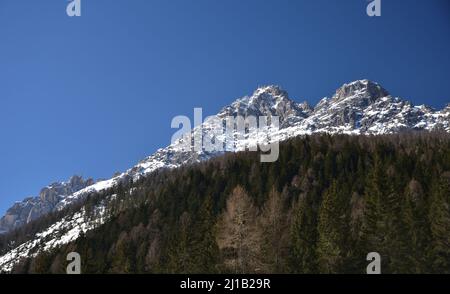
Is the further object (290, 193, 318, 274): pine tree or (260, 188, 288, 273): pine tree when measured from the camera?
(260, 188, 288, 273): pine tree

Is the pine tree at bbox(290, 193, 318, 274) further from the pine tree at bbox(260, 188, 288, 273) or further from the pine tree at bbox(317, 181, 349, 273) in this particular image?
the pine tree at bbox(260, 188, 288, 273)

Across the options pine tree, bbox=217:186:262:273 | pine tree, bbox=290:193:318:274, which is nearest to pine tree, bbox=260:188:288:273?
pine tree, bbox=290:193:318:274

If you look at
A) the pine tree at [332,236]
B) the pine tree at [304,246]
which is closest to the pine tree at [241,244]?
the pine tree at [304,246]

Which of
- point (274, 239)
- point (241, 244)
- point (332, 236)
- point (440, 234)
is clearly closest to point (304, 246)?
point (332, 236)

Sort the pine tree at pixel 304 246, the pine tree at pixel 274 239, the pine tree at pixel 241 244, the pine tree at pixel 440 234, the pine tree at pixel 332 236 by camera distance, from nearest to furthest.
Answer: the pine tree at pixel 241 244 → the pine tree at pixel 332 236 → the pine tree at pixel 440 234 → the pine tree at pixel 304 246 → the pine tree at pixel 274 239

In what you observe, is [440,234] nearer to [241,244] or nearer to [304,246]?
[304,246]

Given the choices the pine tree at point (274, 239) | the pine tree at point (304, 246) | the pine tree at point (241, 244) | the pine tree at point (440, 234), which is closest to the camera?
the pine tree at point (241, 244)

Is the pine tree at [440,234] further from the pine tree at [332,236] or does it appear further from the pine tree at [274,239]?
the pine tree at [274,239]

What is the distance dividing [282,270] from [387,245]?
497 inches

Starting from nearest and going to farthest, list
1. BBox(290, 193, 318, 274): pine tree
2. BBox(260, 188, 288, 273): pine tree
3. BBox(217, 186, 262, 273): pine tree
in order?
BBox(217, 186, 262, 273): pine tree < BBox(290, 193, 318, 274): pine tree < BBox(260, 188, 288, 273): pine tree

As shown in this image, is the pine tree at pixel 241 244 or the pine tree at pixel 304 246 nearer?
the pine tree at pixel 241 244
